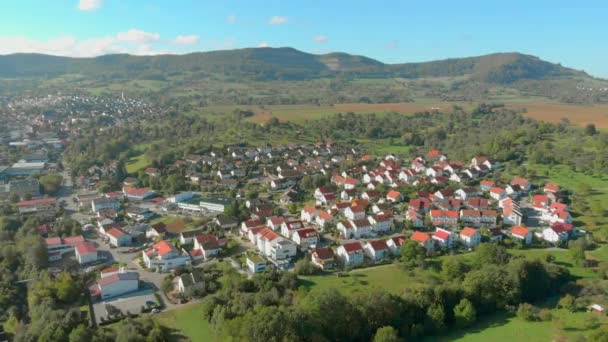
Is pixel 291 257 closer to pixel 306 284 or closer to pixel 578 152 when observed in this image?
pixel 306 284

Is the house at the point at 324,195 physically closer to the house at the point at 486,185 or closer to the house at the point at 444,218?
the house at the point at 444,218

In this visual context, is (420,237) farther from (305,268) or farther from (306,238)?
(305,268)

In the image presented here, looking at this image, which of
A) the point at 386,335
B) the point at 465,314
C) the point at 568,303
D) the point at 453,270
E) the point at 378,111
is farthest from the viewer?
the point at 378,111

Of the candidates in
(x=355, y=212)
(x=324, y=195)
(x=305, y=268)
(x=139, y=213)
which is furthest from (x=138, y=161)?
(x=305, y=268)

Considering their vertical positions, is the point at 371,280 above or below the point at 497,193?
below

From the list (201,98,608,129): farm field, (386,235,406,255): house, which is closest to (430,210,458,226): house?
(386,235,406,255): house

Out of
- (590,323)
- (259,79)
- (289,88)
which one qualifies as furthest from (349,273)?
(259,79)
